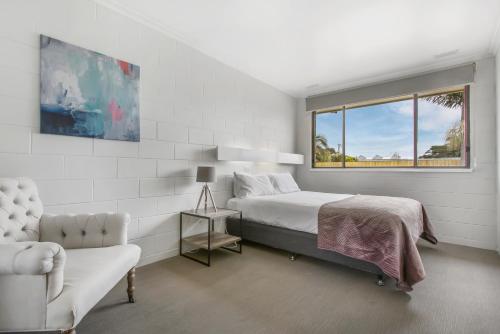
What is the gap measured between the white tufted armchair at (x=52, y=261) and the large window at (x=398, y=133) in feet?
13.3

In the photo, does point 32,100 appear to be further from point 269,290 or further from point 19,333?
point 269,290

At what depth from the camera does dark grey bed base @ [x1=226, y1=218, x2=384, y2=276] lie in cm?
233

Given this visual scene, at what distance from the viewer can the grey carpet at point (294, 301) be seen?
160 centimetres

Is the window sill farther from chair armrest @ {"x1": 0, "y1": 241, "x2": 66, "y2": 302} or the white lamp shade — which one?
chair armrest @ {"x1": 0, "y1": 241, "x2": 66, "y2": 302}

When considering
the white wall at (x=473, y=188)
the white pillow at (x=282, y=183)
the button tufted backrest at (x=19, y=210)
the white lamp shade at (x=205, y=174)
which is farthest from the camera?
the white pillow at (x=282, y=183)

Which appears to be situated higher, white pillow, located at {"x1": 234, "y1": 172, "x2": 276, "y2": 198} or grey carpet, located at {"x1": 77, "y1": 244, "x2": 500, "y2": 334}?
white pillow, located at {"x1": 234, "y1": 172, "x2": 276, "y2": 198}

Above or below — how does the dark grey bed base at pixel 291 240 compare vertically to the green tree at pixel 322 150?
below

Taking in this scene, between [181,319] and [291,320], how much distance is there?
768 millimetres

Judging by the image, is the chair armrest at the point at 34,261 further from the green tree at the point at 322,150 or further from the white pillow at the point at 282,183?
the green tree at the point at 322,150

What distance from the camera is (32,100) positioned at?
191 centimetres

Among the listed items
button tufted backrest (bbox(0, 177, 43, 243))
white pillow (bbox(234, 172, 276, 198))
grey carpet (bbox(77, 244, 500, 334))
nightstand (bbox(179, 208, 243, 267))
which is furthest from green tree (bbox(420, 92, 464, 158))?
button tufted backrest (bbox(0, 177, 43, 243))

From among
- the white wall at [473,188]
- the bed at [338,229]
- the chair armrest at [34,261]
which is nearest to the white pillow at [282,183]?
the bed at [338,229]

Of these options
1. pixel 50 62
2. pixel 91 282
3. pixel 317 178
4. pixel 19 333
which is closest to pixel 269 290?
pixel 91 282

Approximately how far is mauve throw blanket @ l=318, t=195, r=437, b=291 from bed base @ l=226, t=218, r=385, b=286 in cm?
13
